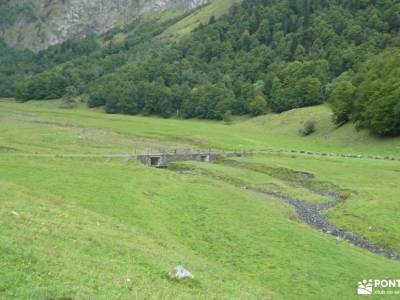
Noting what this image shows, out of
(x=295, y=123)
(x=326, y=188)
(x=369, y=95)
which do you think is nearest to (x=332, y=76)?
(x=295, y=123)

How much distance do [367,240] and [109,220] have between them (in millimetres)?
21864

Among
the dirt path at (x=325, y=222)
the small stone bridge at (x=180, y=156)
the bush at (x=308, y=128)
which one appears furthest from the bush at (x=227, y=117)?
the dirt path at (x=325, y=222)

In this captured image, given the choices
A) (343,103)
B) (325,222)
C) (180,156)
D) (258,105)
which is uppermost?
(343,103)

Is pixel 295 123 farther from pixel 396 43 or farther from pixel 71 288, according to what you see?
pixel 71 288

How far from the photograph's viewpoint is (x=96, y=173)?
50.2 metres

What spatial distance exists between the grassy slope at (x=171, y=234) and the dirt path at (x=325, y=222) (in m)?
1.27

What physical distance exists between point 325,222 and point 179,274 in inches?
1004

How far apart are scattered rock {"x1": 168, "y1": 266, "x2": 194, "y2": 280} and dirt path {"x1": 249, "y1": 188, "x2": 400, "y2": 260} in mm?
20030

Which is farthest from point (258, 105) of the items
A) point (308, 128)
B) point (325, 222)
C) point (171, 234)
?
point (171, 234)

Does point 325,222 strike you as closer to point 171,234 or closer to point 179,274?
point 171,234

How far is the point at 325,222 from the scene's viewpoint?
1718 inches

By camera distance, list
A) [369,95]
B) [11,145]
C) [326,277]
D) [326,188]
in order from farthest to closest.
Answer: [369,95], [11,145], [326,188], [326,277]

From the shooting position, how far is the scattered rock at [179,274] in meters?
21.6

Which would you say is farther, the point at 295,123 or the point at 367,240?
the point at 295,123
